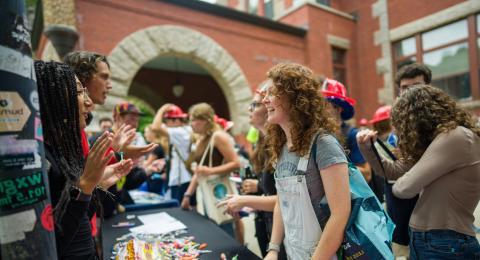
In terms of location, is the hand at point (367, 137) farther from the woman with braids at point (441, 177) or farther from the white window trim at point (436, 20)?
the white window trim at point (436, 20)

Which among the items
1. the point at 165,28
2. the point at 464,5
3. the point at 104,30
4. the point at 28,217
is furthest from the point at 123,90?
the point at 464,5

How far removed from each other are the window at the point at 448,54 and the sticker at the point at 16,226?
9322mm

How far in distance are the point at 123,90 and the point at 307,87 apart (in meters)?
5.87

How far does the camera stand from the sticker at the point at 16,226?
67 centimetres

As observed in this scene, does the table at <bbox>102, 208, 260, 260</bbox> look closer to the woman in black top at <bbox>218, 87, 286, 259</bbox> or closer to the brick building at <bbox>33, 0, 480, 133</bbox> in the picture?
the woman in black top at <bbox>218, 87, 286, 259</bbox>

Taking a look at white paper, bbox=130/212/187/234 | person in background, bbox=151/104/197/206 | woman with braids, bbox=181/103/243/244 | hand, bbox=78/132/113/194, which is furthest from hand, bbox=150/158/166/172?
hand, bbox=78/132/113/194

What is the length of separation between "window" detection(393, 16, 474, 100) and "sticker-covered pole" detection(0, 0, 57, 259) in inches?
364

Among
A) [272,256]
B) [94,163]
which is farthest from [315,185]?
[94,163]

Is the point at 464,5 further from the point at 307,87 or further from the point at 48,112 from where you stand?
the point at 48,112

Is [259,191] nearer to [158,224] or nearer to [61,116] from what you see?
[158,224]

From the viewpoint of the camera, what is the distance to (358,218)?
51.0 inches

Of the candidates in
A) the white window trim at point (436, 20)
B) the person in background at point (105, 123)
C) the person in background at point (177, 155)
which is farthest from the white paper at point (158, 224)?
the white window trim at point (436, 20)

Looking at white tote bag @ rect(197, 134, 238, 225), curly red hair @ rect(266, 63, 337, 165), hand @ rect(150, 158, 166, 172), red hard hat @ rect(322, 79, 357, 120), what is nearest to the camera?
curly red hair @ rect(266, 63, 337, 165)

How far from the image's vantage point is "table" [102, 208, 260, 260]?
67.4 inches
